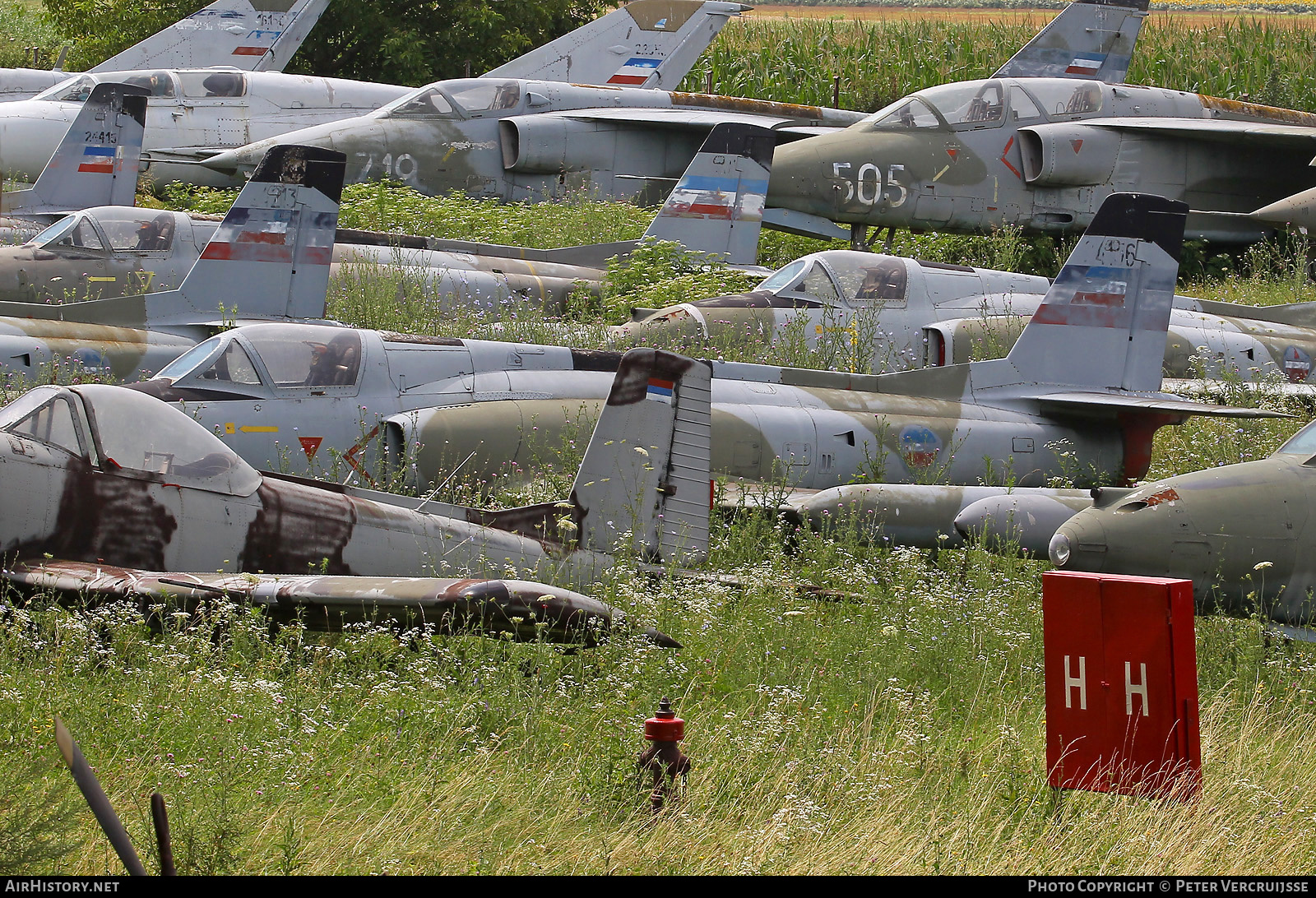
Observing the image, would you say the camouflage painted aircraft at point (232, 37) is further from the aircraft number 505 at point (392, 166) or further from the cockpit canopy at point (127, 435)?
the cockpit canopy at point (127, 435)

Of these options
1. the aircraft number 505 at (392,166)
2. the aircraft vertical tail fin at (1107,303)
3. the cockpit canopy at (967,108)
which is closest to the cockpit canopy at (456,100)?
the aircraft number 505 at (392,166)

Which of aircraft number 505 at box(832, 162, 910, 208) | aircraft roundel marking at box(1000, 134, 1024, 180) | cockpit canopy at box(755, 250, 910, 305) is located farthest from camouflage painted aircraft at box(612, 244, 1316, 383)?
aircraft roundel marking at box(1000, 134, 1024, 180)

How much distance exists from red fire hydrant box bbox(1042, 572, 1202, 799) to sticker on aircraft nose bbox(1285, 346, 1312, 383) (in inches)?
396

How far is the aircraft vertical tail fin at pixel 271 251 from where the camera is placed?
11.3m

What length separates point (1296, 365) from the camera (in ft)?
44.2

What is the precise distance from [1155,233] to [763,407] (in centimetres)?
404

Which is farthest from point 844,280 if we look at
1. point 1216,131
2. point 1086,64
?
point 1086,64

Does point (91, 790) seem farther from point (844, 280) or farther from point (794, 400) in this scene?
point (844, 280)

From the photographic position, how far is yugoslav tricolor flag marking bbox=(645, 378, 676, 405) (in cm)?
771

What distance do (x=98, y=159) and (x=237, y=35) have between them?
36.0 feet

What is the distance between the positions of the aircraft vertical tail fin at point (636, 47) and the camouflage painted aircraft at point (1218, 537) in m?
20.3

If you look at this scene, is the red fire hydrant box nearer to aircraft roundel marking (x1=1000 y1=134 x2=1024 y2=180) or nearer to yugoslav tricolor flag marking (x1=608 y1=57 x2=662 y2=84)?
aircraft roundel marking (x1=1000 y1=134 x2=1024 y2=180)
